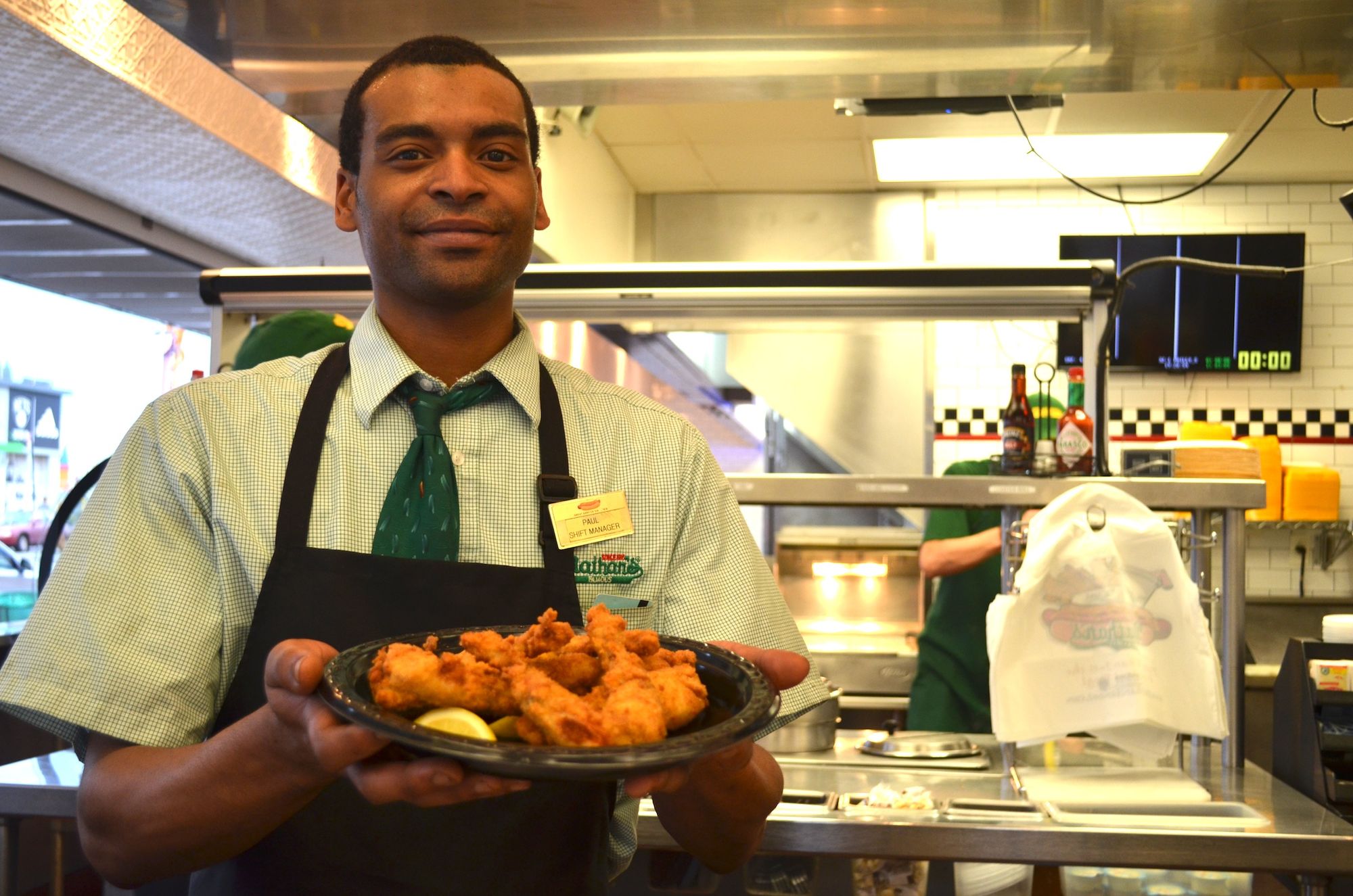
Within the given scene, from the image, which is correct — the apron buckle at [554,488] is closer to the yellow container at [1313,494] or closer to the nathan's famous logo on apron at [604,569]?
the nathan's famous logo on apron at [604,569]

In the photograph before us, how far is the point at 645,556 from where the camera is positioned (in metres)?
1.27

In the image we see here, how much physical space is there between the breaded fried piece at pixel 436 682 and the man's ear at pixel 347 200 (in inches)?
23.0

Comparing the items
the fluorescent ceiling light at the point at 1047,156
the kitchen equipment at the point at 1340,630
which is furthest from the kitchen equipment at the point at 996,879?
the fluorescent ceiling light at the point at 1047,156

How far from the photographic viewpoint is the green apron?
330 centimetres

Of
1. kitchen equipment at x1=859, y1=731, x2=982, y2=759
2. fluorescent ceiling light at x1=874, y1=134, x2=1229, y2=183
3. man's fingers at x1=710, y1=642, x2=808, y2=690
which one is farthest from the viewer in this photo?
fluorescent ceiling light at x1=874, y1=134, x2=1229, y2=183

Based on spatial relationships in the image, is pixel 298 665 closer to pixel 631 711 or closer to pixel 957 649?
pixel 631 711

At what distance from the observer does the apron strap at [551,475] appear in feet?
4.02

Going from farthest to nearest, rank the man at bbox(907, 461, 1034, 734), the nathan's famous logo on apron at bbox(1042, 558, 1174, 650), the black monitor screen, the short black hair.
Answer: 1. the black monitor screen
2. the man at bbox(907, 461, 1034, 734)
3. the nathan's famous logo on apron at bbox(1042, 558, 1174, 650)
4. the short black hair

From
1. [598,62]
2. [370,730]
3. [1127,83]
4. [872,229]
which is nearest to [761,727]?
[370,730]

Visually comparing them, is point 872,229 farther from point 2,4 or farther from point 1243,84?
point 2,4

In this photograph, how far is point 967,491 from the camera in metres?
2.31

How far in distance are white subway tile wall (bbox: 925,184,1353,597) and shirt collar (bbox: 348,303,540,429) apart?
455cm

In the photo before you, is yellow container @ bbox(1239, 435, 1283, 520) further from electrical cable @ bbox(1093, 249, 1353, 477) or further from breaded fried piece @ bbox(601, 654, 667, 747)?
breaded fried piece @ bbox(601, 654, 667, 747)

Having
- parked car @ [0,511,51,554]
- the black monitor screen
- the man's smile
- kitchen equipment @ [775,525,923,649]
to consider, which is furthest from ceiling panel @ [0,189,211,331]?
the black monitor screen
